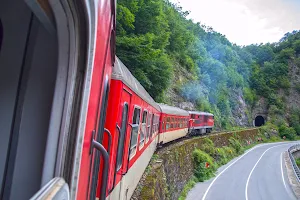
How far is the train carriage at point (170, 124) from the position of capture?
1413cm

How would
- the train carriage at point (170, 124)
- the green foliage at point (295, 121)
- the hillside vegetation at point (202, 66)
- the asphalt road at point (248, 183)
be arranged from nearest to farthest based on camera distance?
the train carriage at point (170, 124) < the hillside vegetation at point (202, 66) < the asphalt road at point (248, 183) < the green foliage at point (295, 121)

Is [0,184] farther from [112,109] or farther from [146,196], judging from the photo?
[146,196]

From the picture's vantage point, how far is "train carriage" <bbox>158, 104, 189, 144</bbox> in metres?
14.1

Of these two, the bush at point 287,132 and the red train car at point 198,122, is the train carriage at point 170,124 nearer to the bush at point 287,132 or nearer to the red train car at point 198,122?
the red train car at point 198,122

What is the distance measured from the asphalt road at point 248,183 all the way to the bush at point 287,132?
2669 cm

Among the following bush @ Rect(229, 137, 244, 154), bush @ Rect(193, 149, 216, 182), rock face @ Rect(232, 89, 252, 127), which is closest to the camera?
bush @ Rect(193, 149, 216, 182)

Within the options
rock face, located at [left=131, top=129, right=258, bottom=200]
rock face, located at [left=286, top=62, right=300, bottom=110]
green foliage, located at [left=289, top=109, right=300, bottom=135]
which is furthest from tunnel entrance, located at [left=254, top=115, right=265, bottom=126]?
rock face, located at [left=131, top=129, right=258, bottom=200]

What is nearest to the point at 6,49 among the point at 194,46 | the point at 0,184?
the point at 0,184

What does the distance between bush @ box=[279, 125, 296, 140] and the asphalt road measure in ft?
87.6

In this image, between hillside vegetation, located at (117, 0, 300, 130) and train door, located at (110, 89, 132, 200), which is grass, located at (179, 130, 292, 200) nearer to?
hillside vegetation, located at (117, 0, 300, 130)

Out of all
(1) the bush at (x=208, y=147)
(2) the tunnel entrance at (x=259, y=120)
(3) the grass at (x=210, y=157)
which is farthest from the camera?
(2) the tunnel entrance at (x=259, y=120)

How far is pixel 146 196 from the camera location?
729 centimetres

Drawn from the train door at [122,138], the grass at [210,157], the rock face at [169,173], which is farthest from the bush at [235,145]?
the train door at [122,138]

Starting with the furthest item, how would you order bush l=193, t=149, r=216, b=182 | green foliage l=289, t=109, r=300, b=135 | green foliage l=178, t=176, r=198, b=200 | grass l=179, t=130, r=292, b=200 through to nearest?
1. green foliage l=289, t=109, r=300, b=135
2. bush l=193, t=149, r=216, b=182
3. grass l=179, t=130, r=292, b=200
4. green foliage l=178, t=176, r=198, b=200
